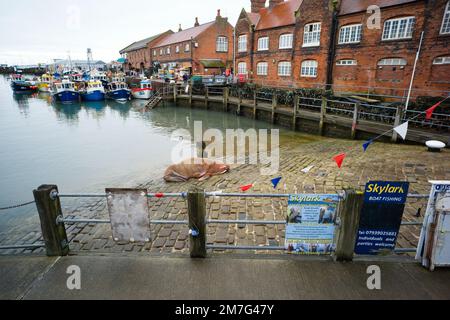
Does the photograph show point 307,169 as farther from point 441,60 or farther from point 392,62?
point 392,62

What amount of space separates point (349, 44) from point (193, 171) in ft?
69.1

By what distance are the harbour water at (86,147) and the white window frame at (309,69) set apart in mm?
8657

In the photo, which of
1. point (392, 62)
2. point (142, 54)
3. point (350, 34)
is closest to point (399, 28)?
point (392, 62)

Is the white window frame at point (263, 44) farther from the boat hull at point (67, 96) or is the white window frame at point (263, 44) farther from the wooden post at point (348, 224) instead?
the wooden post at point (348, 224)

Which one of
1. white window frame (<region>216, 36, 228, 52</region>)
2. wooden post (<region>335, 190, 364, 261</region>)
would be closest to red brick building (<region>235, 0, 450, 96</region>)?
wooden post (<region>335, 190, 364, 261</region>)

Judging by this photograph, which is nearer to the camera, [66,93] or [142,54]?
[66,93]

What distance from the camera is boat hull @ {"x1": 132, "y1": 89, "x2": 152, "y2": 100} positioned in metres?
43.6

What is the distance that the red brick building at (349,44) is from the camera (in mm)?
18688

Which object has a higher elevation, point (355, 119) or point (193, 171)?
point (355, 119)

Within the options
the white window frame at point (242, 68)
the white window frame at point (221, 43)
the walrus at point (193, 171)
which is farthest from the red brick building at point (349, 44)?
the white window frame at point (221, 43)

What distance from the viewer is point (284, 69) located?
2991 cm
